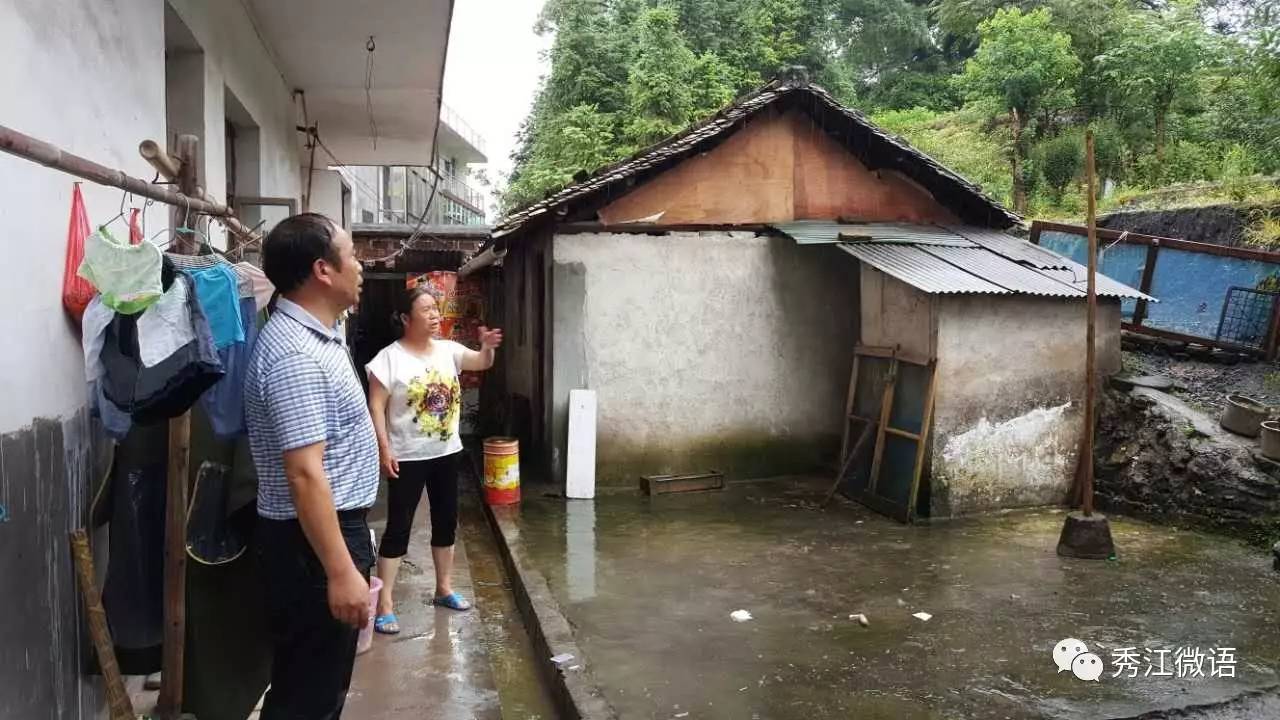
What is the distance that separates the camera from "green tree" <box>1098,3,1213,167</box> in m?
15.7

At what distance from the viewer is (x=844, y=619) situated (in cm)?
558

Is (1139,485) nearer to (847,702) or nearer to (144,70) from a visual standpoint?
(847,702)

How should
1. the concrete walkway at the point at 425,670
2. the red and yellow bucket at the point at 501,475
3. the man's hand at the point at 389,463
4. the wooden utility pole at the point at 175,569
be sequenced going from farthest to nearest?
the red and yellow bucket at the point at 501,475, the man's hand at the point at 389,463, the concrete walkway at the point at 425,670, the wooden utility pole at the point at 175,569

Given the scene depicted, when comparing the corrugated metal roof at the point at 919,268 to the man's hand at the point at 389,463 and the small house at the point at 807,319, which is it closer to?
the small house at the point at 807,319

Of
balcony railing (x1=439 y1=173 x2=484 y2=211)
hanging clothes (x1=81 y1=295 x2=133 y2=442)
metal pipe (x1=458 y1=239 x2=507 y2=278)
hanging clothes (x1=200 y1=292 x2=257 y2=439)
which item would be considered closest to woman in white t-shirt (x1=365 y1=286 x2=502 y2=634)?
hanging clothes (x1=200 y1=292 x2=257 y2=439)

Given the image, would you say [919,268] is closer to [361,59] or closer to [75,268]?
[361,59]

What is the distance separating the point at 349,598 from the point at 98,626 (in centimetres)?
111

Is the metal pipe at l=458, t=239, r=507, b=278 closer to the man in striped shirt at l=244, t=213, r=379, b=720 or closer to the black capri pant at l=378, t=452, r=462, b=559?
the black capri pant at l=378, t=452, r=462, b=559

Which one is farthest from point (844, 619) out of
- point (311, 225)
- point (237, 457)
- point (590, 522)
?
point (311, 225)

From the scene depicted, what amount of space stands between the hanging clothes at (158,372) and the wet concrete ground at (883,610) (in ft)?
8.19

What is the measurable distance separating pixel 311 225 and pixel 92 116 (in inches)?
51.3

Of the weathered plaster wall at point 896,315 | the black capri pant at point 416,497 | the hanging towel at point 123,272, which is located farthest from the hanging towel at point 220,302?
the weathered plaster wall at point 896,315

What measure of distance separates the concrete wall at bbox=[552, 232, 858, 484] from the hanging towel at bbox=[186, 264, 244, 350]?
6045 millimetres

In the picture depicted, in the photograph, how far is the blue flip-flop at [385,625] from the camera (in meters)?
5.27
